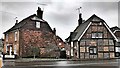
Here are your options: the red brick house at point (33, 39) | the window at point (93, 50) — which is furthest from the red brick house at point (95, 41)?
the red brick house at point (33, 39)

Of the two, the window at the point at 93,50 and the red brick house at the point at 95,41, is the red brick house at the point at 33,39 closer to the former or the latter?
the red brick house at the point at 95,41

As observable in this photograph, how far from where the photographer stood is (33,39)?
4962cm

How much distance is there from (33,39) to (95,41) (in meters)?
11.9

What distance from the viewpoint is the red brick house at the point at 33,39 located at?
4781cm

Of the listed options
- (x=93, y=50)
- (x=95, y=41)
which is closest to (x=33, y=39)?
(x=93, y=50)

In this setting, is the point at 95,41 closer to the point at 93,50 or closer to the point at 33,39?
the point at 93,50

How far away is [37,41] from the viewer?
164ft

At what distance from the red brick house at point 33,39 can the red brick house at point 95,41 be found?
4988 millimetres

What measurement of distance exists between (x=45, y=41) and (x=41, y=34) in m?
1.60

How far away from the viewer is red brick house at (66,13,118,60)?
48.3 metres

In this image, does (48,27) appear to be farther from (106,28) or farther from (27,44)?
(106,28)

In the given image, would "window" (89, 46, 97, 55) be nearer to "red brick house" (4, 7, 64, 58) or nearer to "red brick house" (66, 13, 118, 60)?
"red brick house" (66, 13, 118, 60)

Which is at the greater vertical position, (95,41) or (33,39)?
(33,39)

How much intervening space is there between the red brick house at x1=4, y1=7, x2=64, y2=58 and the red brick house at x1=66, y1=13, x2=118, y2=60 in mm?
4988
